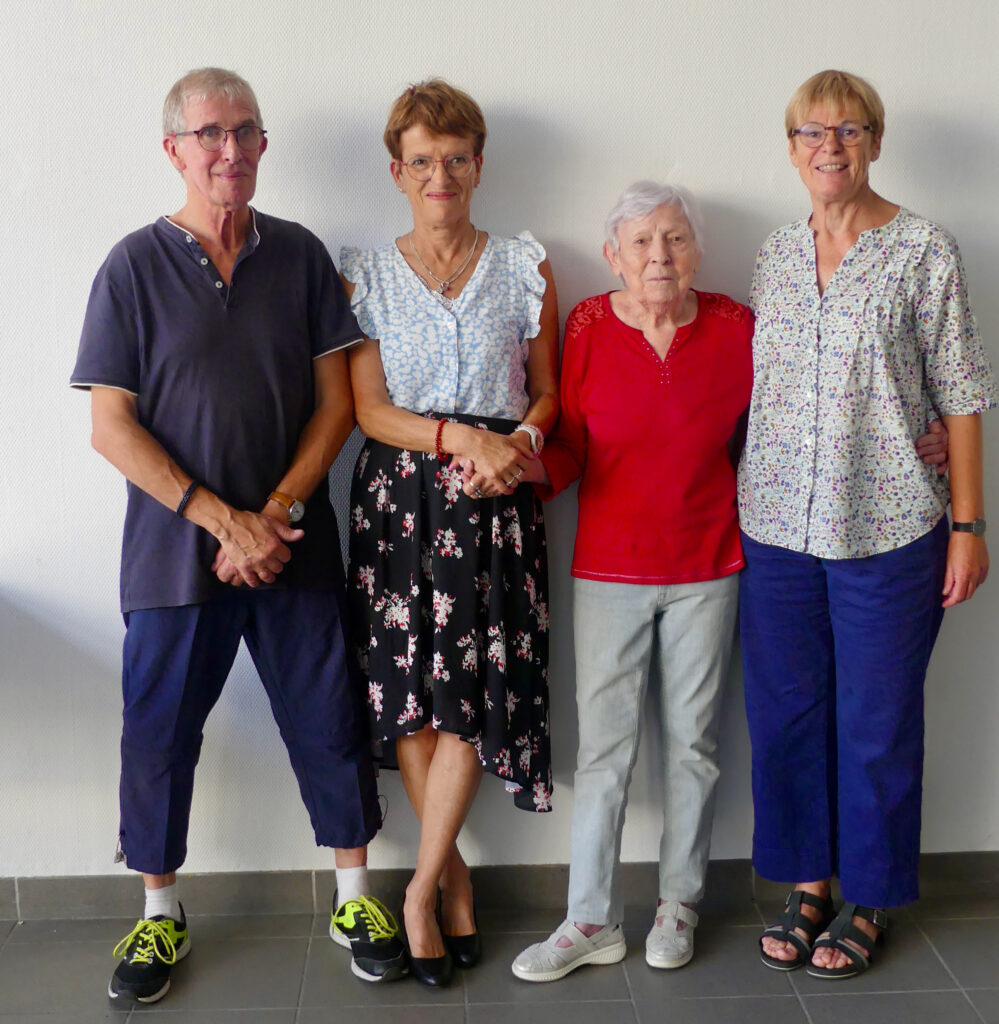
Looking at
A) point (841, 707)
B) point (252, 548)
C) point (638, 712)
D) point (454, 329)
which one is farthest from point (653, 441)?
point (252, 548)

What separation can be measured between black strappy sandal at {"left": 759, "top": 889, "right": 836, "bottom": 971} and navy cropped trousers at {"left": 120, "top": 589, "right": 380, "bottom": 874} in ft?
3.06

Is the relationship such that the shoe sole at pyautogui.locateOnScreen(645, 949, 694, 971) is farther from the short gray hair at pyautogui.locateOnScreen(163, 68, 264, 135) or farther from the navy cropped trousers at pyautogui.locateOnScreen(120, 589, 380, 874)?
the short gray hair at pyautogui.locateOnScreen(163, 68, 264, 135)

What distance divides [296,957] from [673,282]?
66.3 inches

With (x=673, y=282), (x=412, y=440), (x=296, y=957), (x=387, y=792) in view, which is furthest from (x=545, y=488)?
(x=296, y=957)

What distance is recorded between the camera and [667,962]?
7.88ft

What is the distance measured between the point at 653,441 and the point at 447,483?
0.44 m

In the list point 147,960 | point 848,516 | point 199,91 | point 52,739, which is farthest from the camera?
point 52,739

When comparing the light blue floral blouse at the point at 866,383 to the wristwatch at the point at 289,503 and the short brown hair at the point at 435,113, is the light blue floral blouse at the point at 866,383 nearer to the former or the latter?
the short brown hair at the point at 435,113

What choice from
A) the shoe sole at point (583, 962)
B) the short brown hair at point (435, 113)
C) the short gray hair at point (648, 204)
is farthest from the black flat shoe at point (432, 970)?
the short brown hair at point (435, 113)

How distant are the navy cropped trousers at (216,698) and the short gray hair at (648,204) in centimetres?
98

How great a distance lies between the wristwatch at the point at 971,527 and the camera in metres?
2.25

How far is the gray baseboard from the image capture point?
2.62 metres

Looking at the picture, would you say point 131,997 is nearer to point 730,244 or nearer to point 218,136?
point 218,136

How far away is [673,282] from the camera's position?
226 centimetres
